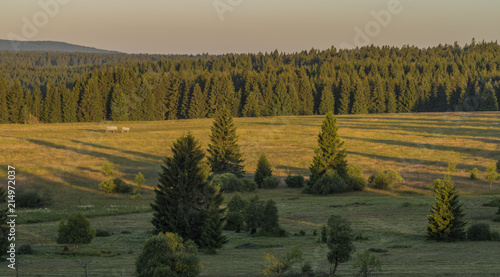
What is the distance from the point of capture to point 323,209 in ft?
170

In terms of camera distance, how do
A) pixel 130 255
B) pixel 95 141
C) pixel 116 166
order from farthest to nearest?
pixel 95 141 → pixel 116 166 → pixel 130 255

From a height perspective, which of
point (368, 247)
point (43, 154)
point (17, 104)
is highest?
point (17, 104)

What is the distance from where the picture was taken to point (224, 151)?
75562 mm

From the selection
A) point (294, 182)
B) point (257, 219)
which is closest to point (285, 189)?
point (294, 182)

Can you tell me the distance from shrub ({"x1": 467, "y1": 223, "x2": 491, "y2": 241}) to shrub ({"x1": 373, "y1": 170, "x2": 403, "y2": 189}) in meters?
27.1

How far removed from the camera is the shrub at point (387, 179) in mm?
63812

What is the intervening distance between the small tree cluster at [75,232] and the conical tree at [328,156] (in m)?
38.9

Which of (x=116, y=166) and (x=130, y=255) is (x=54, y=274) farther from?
(x=116, y=166)

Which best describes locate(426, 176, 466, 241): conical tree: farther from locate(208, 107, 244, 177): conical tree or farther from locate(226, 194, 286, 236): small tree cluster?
locate(208, 107, 244, 177): conical tree

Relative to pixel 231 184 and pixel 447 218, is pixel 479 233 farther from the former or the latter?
pixel 231 184

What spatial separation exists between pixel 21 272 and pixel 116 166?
57.6 m

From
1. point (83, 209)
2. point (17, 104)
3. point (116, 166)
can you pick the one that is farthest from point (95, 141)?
point (83, 209)

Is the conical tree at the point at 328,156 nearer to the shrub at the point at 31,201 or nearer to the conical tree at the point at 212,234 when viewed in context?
the shrub at the point at 31,201

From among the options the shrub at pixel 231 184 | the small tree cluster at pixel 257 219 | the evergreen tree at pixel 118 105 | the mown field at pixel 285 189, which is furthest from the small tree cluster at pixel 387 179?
the evergreen tree at pixel 118 105
